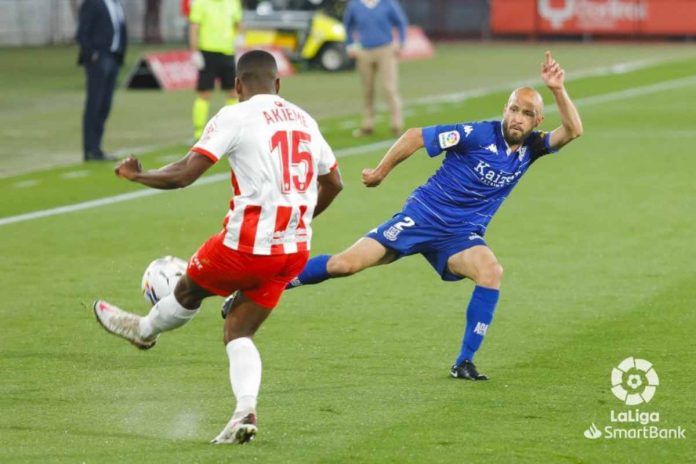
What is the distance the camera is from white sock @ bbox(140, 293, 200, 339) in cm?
787

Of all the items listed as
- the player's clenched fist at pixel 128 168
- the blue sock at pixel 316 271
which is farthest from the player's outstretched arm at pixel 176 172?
the blue sock at pixel 316 271

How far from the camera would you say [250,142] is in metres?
7.41

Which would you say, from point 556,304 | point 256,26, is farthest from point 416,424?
point 256,26

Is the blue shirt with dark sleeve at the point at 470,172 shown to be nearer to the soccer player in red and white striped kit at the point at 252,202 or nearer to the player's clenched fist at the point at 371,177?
the player's clenched fist at the point at 371,177

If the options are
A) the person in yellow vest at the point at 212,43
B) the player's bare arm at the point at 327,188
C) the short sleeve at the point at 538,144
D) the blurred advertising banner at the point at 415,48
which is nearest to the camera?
the player's bare arm at the point at 327,188

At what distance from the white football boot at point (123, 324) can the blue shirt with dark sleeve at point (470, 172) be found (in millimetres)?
2005

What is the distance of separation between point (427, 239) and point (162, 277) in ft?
5.77

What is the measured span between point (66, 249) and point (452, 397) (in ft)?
20.0

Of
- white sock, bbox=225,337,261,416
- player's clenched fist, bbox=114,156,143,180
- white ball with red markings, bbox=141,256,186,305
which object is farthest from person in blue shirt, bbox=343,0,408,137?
player's clenched fist, bbox=114,156,143,180

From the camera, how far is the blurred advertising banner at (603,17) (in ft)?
153

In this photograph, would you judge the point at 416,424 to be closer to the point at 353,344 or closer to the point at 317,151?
the point at 317,151

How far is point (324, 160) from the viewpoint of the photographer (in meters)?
7.83

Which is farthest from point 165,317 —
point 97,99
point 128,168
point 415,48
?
point 415,48

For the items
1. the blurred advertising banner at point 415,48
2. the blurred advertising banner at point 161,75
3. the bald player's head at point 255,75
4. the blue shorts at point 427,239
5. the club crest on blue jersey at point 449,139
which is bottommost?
Result: the blurred advertising banner at point 415,48
